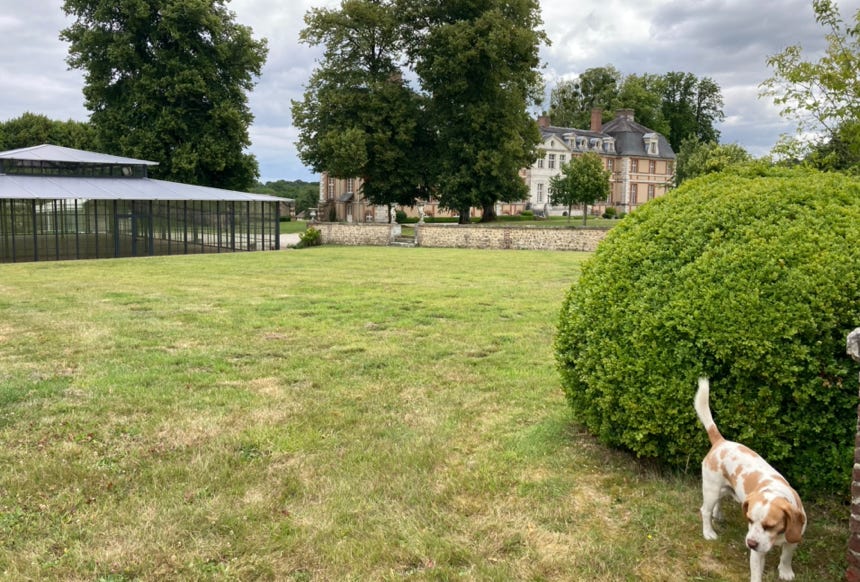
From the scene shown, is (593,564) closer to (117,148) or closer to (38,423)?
(38,423)

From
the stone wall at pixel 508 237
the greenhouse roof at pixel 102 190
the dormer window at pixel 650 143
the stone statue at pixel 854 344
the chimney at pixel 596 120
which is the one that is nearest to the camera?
the stone statue at pixel 854 344

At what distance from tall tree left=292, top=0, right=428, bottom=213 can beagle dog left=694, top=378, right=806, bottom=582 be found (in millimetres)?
31708

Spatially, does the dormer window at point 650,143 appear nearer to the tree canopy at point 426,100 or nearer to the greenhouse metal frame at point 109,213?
the tree canopy at point 426,100

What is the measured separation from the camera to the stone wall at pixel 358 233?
34.8 m

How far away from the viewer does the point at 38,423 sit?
4.89 m

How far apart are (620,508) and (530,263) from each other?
1827 cm

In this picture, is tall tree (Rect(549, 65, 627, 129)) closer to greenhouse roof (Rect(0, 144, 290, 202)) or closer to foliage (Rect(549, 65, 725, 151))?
foliage (Rect(549, 65, 725, 151))

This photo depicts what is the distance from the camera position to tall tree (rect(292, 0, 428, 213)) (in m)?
34.8

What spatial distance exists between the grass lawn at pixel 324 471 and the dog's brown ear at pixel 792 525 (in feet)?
1.27

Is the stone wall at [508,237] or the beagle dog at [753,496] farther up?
the stone wall at [508,237]

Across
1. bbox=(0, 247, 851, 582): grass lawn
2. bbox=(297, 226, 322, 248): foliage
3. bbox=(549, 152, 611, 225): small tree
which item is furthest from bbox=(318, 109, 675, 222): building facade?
bbox=(0, 247, 851, 582): grass lawn

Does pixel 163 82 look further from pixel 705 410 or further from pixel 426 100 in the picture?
pixel 705 410

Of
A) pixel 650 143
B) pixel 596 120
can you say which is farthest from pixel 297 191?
pixel 650 143

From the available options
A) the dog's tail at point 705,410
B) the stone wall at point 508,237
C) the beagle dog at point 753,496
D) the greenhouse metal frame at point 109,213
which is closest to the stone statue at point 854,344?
the beagle dog at point 753,496
